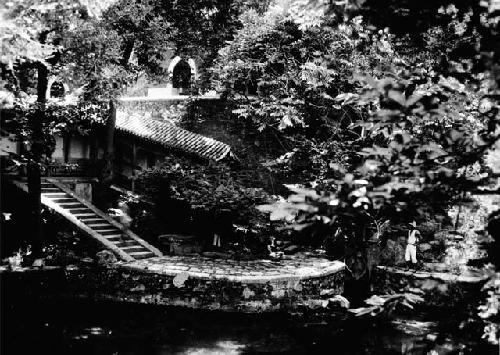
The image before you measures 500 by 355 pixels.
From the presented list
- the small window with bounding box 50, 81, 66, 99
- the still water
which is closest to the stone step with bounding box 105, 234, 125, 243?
the still water

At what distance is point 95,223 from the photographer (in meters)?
15.2

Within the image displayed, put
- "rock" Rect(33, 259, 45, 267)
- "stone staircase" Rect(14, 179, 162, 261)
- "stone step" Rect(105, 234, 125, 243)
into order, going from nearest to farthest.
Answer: "rock" Rect(33, 259, 45, 267) < "stone staircase" Rect(14, 179, 162, 261) < "stone step" Rect(105, 234, 125, 243)

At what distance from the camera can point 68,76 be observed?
11703mm

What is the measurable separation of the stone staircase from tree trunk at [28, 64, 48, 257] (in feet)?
6.56

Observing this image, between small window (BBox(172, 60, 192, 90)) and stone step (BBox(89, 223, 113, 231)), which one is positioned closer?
stone step (BBox(89, 223, 113, 231))

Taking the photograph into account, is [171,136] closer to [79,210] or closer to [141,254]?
[79,210]

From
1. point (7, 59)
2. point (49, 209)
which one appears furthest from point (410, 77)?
point (49, 209)

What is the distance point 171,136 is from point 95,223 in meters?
4.74

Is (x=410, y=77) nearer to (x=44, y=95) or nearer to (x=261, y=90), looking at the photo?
(x=44, y=95)

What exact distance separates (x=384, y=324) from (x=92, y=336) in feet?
23.2

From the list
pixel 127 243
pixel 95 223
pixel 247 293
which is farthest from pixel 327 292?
pixel 95 223

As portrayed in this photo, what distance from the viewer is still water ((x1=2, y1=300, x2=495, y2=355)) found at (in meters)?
8.75

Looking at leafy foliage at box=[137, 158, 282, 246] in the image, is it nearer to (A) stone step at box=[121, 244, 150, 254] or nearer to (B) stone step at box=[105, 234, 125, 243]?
(B) stone step at box=[105, 234, 125, 243]

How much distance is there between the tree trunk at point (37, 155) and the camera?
1118 cm
